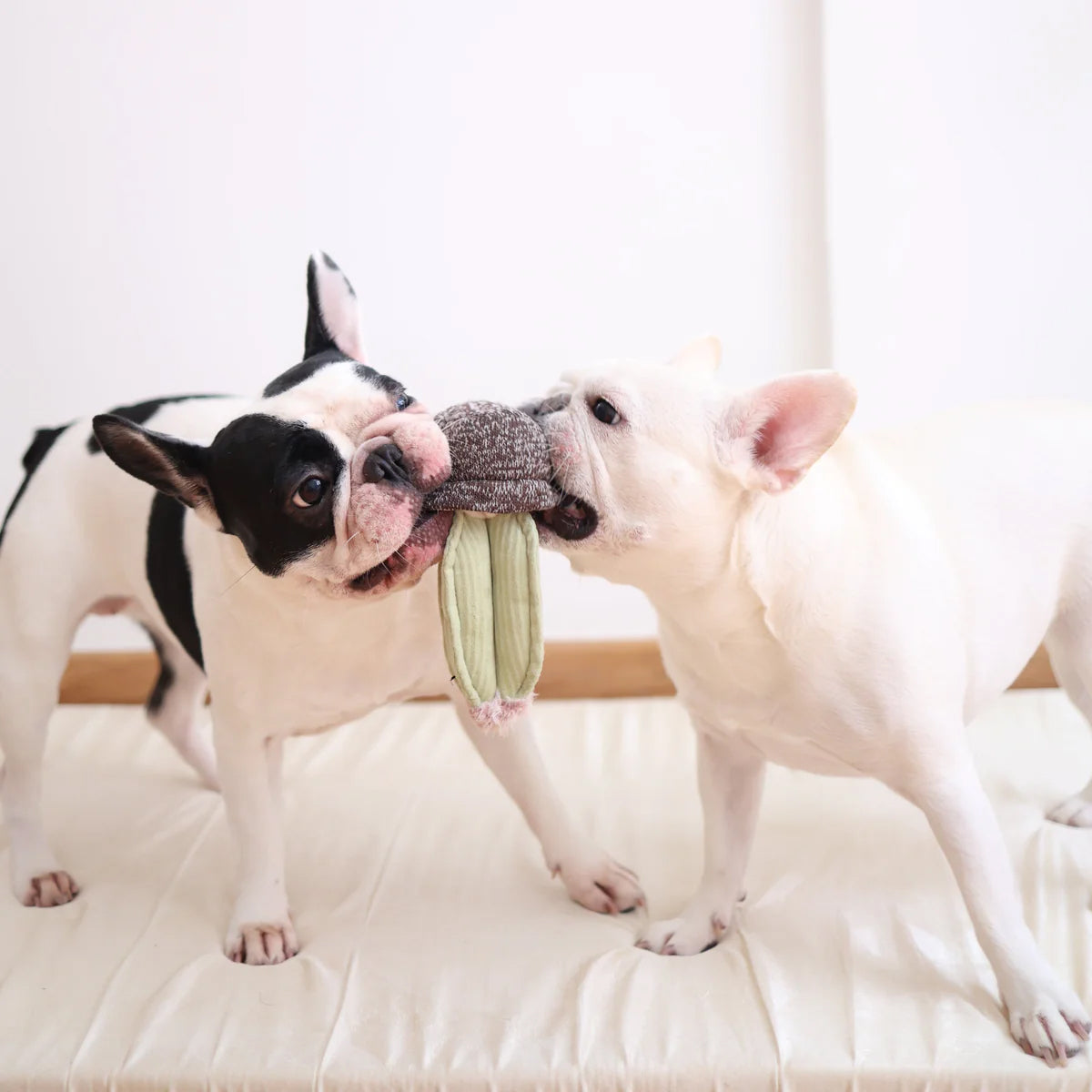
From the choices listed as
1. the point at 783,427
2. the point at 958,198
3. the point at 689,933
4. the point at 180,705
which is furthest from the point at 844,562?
the point at 958,198

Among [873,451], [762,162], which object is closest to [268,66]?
[762,162]

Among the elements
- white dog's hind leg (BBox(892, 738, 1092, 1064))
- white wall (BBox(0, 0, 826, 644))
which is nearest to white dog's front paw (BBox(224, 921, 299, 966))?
white dog's hind leg (BBox(892, 738, 1092, 1064))

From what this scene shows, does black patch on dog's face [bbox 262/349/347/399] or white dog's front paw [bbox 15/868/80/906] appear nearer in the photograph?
black patch on dog's face [bbox 262/349/347/399]

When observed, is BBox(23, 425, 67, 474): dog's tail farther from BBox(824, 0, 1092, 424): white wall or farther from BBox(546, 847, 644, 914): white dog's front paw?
BBox(824, 0, 1092, 424): white wall

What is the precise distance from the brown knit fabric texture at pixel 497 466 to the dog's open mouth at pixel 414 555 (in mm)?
26

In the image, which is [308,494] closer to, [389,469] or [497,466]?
[389,469]

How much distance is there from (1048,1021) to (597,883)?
2.43 ft

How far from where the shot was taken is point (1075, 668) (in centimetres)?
190

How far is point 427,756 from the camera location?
2.73m

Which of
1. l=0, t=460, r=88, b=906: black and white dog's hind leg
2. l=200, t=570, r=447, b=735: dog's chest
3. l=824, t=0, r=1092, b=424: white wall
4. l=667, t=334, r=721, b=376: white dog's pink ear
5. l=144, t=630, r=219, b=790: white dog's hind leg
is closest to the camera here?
l=667, t=334, r=721, b=376: white dog's pink ear

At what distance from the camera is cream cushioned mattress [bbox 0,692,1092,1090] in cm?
161

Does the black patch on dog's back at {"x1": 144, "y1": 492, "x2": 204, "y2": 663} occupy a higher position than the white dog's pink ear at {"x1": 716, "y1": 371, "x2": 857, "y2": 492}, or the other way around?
the white dog's pink ear at {"x1": 716, "y1": 371, "x2": 857, "y2": 492}

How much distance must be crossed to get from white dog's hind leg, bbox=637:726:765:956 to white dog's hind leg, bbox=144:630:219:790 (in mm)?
1139

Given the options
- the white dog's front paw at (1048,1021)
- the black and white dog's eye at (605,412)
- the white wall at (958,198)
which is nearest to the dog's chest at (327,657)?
the black and white dog's eye at (605,412)
